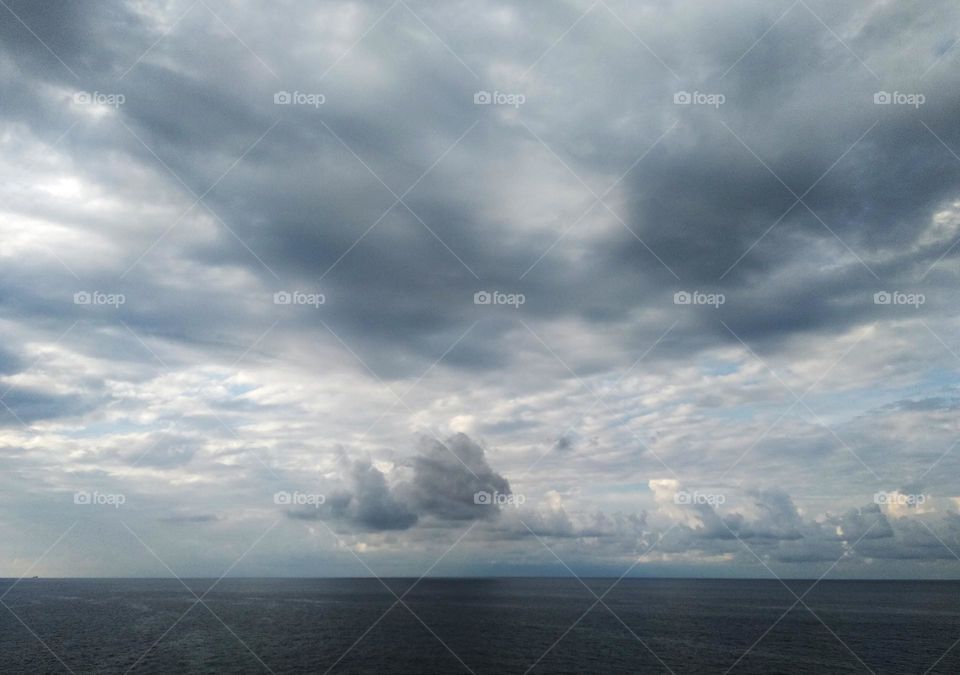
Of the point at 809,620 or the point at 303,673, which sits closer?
the point at 303,673

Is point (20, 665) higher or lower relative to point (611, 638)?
higher

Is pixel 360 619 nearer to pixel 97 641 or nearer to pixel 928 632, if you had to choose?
pixel 97 641

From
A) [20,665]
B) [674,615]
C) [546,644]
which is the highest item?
[20,665]

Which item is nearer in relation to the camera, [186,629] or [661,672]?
[661,672]

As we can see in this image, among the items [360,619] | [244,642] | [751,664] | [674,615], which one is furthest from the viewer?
[674,615]

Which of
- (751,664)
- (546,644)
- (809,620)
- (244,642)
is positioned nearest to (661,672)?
(751,664)

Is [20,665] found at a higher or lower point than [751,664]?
higher

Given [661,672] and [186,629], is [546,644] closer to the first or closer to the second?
[661,672]

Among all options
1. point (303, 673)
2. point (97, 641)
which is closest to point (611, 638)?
point (303, 673)

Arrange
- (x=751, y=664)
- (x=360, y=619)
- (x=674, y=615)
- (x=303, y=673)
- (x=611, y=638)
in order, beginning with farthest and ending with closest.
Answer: (x=674, y=615) → (x=360, y=619) → (x=611, y=638) → (x=751, y=664) → (x=303, y=673)
